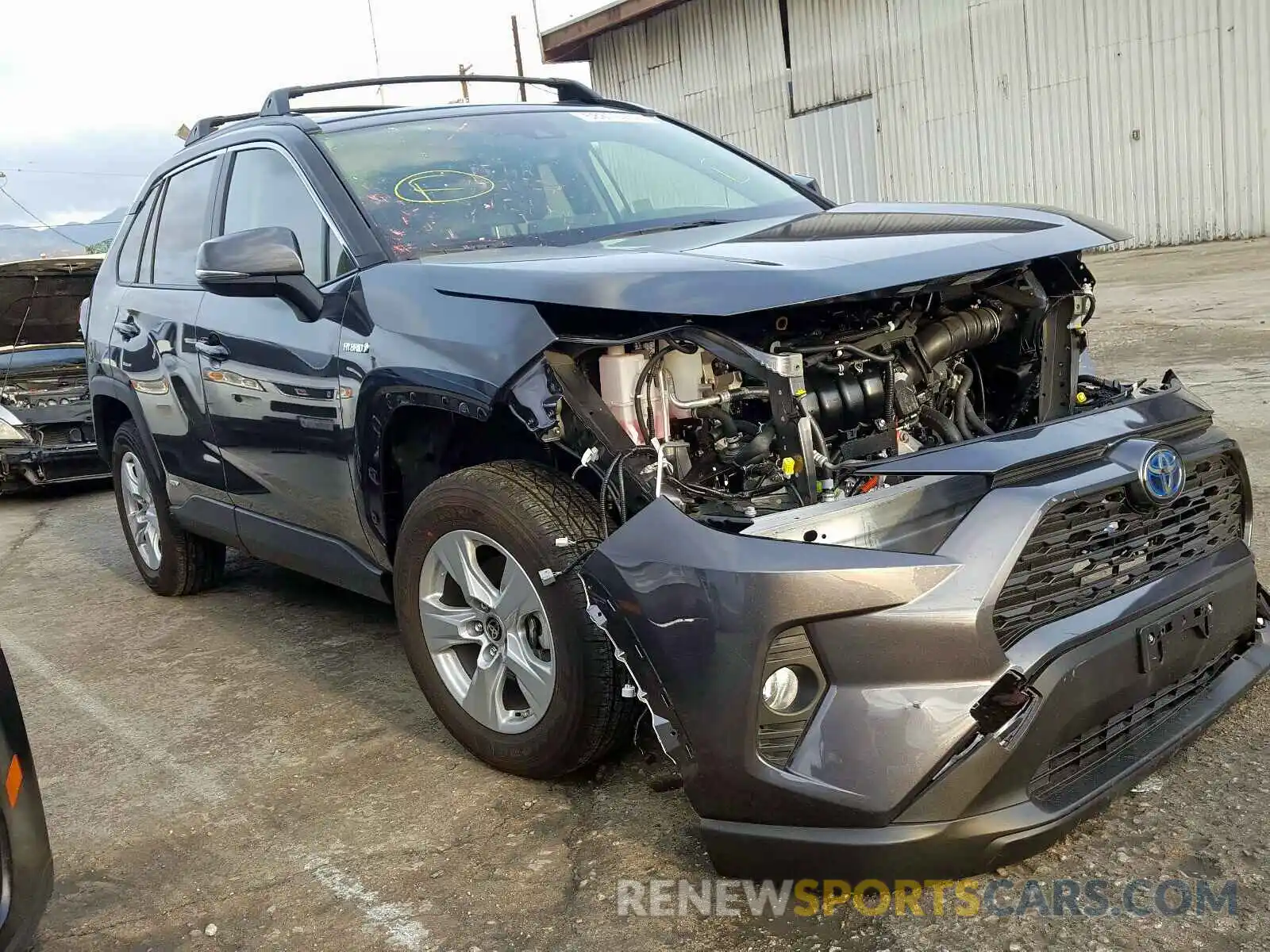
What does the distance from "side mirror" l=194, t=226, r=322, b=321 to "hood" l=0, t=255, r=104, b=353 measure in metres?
6.38

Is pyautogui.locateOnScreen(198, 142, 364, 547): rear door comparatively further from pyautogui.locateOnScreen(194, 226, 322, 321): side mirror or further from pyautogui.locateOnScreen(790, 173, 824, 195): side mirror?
pyautogui.locateOnScreen(790, 173, 824, 195): side mirror

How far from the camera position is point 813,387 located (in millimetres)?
2785

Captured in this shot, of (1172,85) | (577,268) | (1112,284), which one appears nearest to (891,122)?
(1172,85)

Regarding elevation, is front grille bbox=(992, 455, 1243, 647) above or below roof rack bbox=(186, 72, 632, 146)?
below

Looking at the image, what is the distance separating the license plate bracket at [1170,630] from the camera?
7.96 ft

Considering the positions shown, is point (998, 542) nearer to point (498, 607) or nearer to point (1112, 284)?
point (498, 607)

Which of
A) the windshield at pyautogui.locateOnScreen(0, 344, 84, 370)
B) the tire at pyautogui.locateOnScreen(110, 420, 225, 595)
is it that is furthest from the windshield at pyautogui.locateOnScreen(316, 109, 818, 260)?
the windshield at pyautogui.locateOnScreen(0, 344, 84, 370)

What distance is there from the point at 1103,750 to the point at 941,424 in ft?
2.90

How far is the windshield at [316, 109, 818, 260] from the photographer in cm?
366

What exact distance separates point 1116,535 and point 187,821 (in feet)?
8.15

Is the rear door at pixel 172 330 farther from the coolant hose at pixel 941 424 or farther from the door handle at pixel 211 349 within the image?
the coolant hose at pixel 941 424

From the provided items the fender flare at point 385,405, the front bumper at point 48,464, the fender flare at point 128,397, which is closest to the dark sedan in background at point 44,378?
the front bumper at point 48,464

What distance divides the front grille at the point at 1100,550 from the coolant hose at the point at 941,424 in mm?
531

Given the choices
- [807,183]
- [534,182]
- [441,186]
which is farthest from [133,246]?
[807,183]
